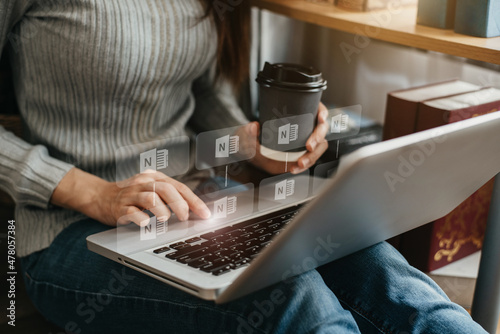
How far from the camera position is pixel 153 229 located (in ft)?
2.50

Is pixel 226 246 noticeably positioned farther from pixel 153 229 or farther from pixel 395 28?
pixel 395 28

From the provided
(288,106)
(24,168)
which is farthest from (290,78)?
(24,168)

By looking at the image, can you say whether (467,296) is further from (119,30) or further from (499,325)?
(119,30)

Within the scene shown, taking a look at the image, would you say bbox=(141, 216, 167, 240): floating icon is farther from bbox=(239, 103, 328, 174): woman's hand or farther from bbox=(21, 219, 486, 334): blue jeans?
bbox=(239, 103, 328, 174): woman's hand

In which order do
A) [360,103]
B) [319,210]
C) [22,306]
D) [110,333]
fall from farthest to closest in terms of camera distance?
[360,103], [22,306], [110,333], [319,210]

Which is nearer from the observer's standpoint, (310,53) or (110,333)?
(110,333)

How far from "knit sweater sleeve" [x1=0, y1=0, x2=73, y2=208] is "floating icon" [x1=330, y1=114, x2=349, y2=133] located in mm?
501

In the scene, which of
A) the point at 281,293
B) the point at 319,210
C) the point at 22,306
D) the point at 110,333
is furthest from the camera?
the point at 22,306

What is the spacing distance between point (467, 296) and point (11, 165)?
851 mm

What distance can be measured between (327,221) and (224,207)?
0.32m

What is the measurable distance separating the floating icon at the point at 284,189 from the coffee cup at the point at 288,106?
41 mm

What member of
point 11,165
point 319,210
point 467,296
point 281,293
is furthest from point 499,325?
point 11,165

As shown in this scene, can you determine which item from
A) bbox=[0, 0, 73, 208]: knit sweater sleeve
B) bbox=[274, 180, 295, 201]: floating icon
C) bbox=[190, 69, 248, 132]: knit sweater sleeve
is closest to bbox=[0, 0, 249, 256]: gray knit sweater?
bbox=[0, 0, 73, 208]: knit sweater sleeve

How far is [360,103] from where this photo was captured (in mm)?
1587
